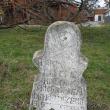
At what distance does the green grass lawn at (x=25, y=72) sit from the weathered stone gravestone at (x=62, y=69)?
0.81 m

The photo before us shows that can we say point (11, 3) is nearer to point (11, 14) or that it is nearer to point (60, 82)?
point (11, 14)

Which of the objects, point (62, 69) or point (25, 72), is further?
point (25, 72)

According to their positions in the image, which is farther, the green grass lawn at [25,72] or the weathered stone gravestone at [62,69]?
the green grass lawn at [25,72]

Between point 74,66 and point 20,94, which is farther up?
point 74,66

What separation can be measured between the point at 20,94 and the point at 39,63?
2.23 meters

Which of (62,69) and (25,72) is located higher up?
(62,69)

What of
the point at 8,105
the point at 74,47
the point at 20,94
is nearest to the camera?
the point at 74,47

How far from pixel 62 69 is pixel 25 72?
423cm

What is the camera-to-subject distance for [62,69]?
299 inches

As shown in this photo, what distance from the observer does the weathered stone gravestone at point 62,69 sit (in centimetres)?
755

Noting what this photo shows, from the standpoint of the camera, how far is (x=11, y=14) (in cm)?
884

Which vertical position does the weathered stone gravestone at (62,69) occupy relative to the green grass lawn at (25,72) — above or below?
above

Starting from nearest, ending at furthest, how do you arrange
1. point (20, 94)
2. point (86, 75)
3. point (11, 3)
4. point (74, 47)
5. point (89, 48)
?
1. point (74, 47)
2. point (11, 3)
3. point (20, 94)
4. point (86, 75)
5. point (89, 48)

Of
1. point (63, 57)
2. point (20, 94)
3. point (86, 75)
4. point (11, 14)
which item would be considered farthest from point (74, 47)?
point (86, 75)
